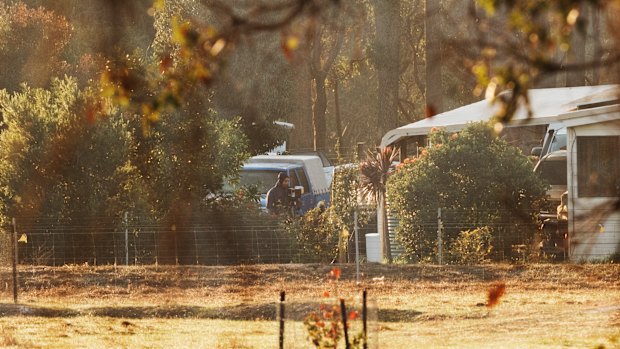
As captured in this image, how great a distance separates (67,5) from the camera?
39.3m

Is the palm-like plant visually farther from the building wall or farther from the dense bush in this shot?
the building wall

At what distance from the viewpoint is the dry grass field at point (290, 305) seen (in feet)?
45.8

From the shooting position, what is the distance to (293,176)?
2958 cm

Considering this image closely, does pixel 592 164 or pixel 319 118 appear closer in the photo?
pixel 592 164

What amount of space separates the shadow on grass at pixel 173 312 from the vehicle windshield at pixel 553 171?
10057 millimetres

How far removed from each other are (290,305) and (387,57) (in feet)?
106

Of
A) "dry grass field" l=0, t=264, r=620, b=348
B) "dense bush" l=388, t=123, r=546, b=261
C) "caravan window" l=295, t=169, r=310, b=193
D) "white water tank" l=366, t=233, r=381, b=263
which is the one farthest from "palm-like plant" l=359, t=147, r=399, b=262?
"caravan window" l=295, t=169, r=310, b=193

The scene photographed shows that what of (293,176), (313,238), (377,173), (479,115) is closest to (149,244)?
(313,238)

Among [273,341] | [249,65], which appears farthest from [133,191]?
[249,65]

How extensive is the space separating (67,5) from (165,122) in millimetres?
15386

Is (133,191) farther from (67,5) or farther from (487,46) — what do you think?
(487,46)

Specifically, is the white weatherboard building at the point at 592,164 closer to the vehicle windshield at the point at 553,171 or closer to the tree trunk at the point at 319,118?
the vehicle windshield at the point at 553,171

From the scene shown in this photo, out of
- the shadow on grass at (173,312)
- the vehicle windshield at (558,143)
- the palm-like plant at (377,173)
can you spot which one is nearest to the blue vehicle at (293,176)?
the palm-like plant at (377,173)

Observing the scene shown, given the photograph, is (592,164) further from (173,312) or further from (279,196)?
(173,312)
